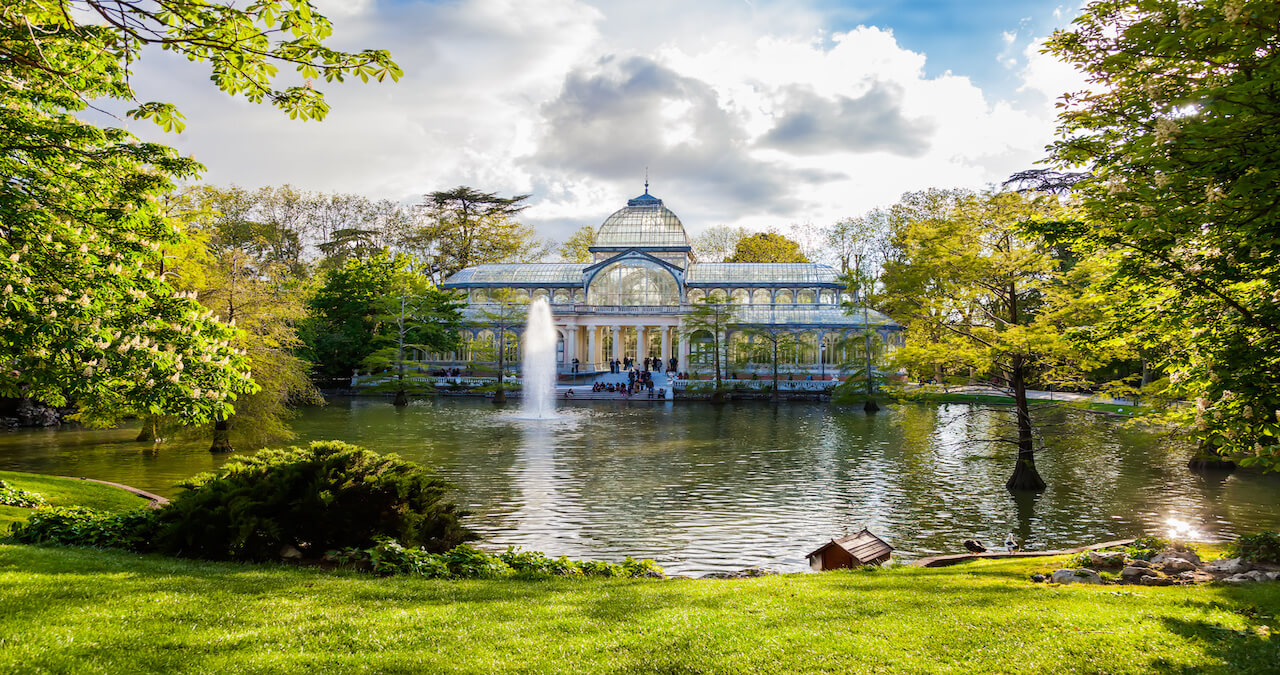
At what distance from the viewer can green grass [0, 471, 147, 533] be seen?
35.9 feet

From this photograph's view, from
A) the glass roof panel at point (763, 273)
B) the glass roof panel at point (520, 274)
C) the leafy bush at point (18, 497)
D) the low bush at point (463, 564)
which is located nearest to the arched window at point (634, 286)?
the glass roof panel at point (763, 273)

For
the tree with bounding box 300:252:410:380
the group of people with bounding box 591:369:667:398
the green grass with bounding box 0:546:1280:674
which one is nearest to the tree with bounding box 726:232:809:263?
the group of people with bounding box 591:369:667:398

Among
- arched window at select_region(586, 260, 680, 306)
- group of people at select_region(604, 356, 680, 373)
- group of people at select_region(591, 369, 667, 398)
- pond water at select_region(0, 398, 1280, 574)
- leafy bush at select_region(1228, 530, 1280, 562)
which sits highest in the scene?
arched window at select_region(586, 260, 680, 306)

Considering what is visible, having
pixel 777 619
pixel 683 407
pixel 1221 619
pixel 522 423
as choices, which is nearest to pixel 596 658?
pixel 777 619


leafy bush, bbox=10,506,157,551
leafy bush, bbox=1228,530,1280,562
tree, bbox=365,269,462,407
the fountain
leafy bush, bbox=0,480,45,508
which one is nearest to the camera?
leafy bush, bbox=10,506,157,551

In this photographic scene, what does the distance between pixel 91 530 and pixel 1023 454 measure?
16478 mm

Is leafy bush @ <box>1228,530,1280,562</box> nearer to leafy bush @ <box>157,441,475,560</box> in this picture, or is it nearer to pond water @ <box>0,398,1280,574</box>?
pond water @ <box>0,398,1280,574</box>

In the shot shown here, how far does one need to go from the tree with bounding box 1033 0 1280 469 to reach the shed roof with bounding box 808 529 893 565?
394 centimetres

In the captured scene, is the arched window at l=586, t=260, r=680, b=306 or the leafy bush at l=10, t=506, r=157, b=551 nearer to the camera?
the leafy bush at l=10, t=506, r=157, b=551

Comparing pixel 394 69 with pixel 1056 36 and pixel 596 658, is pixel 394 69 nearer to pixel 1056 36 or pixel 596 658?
pixel 596 658

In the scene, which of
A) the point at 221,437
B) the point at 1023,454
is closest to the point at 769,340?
the point at 1023,454

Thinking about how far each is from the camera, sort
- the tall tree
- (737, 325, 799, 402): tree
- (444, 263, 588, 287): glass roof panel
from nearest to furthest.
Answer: the tall tree, (737, 325, 799, 402): tree, (444, 263, 588, 287): glass roof panel

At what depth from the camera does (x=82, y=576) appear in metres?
5.88

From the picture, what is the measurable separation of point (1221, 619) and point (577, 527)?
875 centimetres
